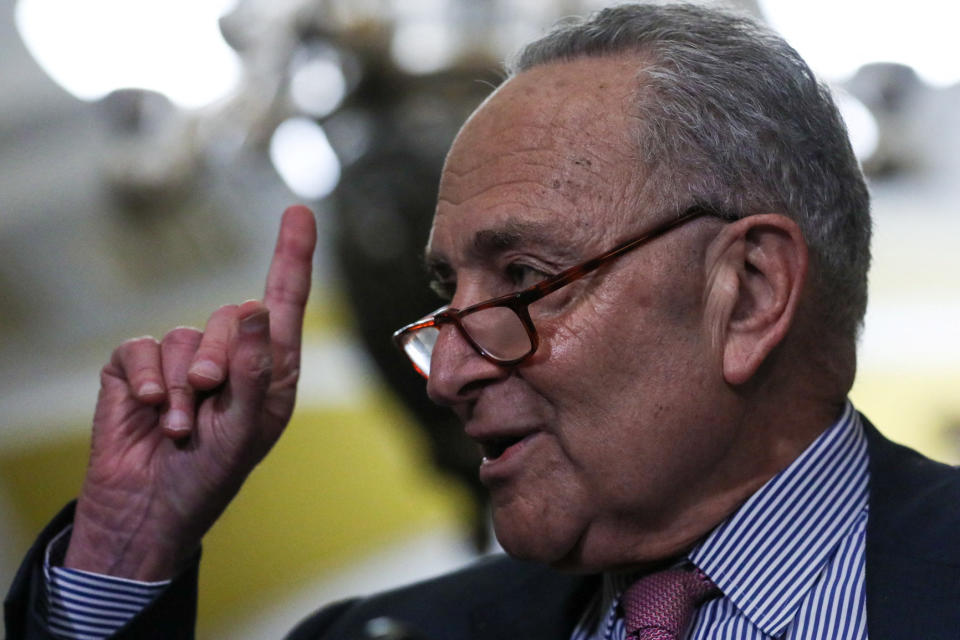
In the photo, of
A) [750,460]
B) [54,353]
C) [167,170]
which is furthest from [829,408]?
[54,353]

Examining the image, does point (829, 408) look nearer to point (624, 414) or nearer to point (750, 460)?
point (750, 460)

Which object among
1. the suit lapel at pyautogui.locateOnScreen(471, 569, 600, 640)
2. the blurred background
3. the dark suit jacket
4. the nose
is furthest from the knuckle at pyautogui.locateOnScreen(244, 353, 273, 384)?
the blurred background

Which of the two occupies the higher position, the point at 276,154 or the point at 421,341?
the point at 276,154

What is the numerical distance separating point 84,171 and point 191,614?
10.9 ft

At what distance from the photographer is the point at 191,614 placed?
1.63 meters

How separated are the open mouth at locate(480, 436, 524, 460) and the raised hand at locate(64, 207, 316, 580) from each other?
0.30 metres

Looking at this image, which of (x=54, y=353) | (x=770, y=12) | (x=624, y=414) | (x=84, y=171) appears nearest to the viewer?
(x=624, y=414)

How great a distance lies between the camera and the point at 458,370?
4.57ft

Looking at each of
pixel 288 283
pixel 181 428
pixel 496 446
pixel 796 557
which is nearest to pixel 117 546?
pixel 181 428

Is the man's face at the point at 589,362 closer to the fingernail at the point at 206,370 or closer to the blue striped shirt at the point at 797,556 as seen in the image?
the blue striped shirt at the point at 797,556

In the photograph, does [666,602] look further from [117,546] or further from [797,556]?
[117,546]

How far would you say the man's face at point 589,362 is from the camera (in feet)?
Answer: 4.42

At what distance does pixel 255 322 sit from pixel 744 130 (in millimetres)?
632

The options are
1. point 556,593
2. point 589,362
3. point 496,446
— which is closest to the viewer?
point 589,362
